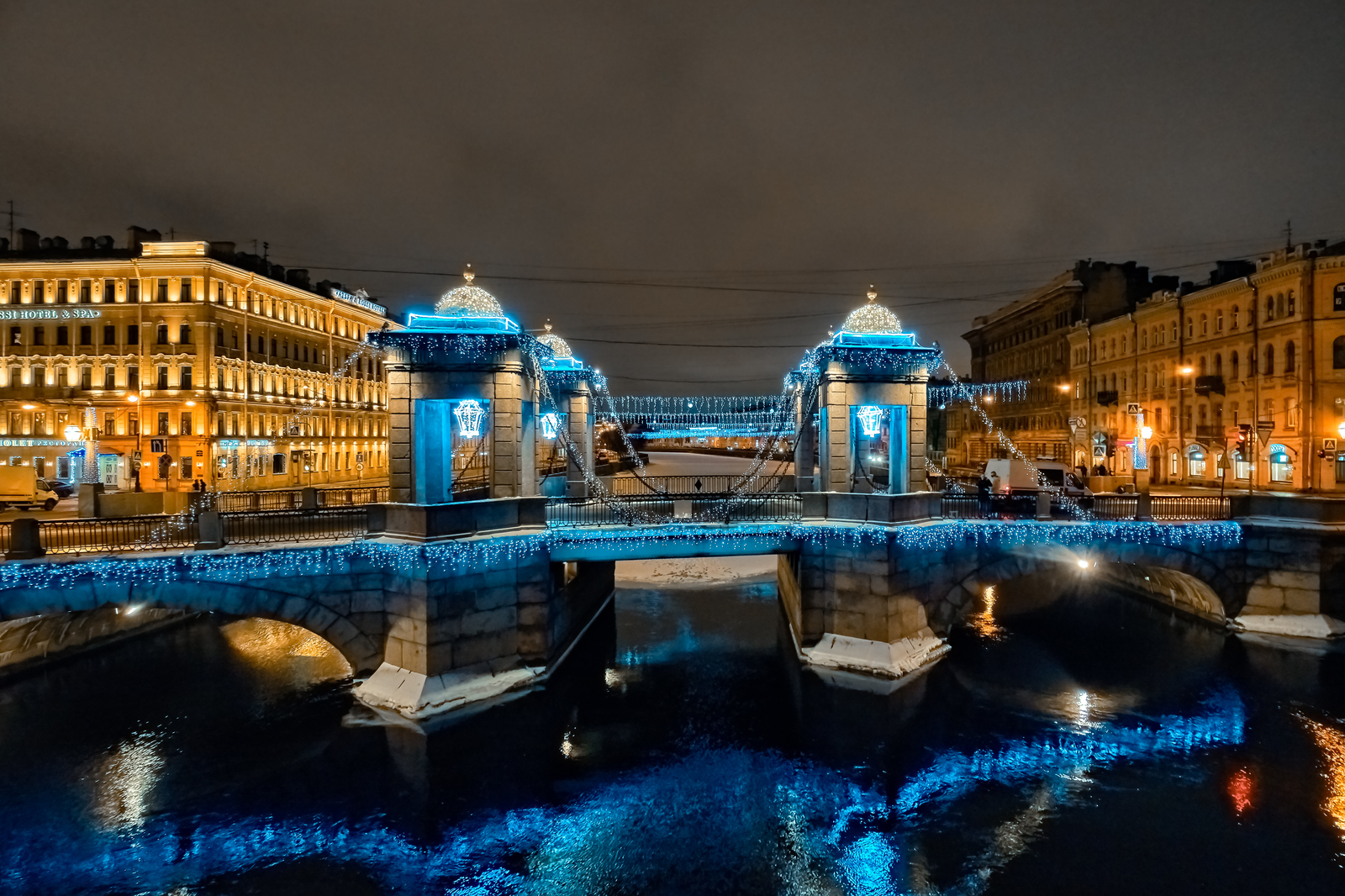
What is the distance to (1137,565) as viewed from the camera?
23000mm

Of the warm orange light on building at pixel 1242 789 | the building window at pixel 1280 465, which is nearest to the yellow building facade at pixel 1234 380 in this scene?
the building window at pixel 1280 465

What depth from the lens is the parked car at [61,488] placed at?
108 feet

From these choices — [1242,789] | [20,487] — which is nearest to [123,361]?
[20,487]

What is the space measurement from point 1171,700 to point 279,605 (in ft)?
77.6

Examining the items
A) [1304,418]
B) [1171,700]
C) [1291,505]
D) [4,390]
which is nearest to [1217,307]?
[1304,418]

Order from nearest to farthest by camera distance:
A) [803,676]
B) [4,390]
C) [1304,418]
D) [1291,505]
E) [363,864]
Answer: [363,864], [803,676], [1291,505], [1304,418], [4,390]

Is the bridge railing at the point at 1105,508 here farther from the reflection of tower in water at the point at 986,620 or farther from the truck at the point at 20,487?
the truck at the point at 20,487

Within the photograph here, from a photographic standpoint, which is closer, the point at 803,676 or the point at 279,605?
the point at 279,605

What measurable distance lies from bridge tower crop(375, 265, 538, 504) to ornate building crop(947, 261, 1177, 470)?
40.4 m

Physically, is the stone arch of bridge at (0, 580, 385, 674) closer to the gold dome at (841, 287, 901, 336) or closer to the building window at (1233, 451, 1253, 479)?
the gold dome at (841, 287, 901, 336)

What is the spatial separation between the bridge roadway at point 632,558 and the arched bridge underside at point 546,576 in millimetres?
40

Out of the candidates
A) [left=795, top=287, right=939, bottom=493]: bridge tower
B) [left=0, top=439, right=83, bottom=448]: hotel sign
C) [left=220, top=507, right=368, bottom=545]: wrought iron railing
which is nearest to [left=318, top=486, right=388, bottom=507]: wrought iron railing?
[left=220, top=507, right=368, bottom=545]: wrought iron railing

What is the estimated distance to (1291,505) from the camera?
71.5ft

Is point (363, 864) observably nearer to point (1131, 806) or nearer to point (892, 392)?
point (1131, 806)
